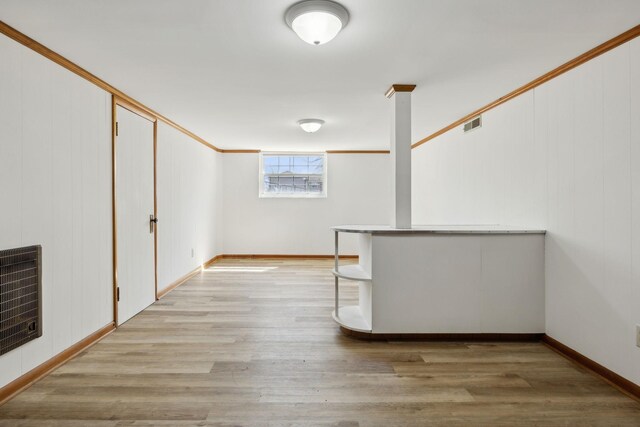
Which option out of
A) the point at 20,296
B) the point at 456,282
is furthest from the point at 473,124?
the point at 20,296

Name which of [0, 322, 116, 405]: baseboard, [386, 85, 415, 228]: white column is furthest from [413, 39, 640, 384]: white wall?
[0, 322, 116, 405]: baseboard

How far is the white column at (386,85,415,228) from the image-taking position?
3.32 meters

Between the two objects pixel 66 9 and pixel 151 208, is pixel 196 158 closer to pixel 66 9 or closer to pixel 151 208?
pixel 151 208

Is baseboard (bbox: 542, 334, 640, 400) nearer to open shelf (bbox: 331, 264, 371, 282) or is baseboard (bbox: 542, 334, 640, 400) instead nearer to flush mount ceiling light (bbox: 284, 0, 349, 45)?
open shelf (bbox: 331, 264, 371, 282)

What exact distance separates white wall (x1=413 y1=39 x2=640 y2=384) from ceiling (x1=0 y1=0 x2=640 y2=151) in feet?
0.91

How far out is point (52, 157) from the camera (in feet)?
8.27

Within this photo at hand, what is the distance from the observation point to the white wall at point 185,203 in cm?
449

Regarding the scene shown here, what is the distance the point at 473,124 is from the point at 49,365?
4664 mm

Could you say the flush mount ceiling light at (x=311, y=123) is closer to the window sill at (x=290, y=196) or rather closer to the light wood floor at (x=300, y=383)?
the light wood floor at (x=300, y=383)

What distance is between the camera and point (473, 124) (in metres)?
4.30

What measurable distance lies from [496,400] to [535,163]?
2.05m

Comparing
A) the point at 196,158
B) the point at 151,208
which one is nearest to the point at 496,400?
the point at 151,208

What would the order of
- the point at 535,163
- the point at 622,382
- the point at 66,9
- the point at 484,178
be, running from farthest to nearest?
the point at 484,178 → the point at 535,163 → the point at 622,382 → the point at 66,9

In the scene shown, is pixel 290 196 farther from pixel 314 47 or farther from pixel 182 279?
pixel 314 47
